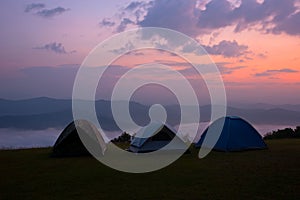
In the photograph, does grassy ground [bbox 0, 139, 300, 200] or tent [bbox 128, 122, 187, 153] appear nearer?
grassy ground [bbox 0, 139, 300, 200]

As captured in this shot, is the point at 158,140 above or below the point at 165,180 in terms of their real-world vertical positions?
above

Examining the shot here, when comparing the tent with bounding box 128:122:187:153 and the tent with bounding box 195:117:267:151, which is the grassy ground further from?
the tent with bounding box 195:117:267:151

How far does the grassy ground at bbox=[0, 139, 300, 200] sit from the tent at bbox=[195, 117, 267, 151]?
2380 millimetres

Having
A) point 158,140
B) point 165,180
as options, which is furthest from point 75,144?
point 165,180

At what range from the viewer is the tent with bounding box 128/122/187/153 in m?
17.2

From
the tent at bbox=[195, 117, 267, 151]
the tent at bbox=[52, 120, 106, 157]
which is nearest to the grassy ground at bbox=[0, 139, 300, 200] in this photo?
the tent at bbox=[52, 120, 106, 157]

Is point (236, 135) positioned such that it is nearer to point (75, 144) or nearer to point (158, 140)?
point (158, 140)

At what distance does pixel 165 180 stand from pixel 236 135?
8.21 m

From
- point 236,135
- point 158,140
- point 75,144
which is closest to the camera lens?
point 75,144

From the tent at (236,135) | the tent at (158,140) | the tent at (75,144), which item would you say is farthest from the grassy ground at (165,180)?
the tent at (236,135)

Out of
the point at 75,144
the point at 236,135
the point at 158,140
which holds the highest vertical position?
the point at 75,144

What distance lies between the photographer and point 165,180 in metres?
10.5

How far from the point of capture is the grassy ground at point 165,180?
8781 millimetres

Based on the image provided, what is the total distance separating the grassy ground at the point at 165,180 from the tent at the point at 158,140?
2108mm
